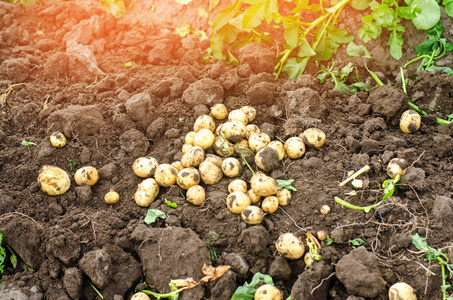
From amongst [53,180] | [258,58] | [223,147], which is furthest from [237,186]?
[258,58]

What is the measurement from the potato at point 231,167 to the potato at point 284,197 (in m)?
0.45

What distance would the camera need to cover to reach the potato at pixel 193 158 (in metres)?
3.17

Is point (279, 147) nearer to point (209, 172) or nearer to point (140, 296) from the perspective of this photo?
point (209, 172)

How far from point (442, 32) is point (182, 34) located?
9.47ft

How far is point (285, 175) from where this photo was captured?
309 cm

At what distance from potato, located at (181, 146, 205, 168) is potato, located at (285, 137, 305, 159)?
29.6 inches

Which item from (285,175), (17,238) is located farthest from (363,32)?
(17,238)

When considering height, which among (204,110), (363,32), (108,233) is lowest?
(108,233)

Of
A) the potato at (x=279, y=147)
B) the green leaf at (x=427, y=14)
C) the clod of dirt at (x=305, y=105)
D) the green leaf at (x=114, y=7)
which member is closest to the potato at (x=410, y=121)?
the clod of dirt at (x=305, y=105)

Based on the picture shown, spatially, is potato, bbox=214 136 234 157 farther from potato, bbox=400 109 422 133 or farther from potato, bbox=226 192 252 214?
potato, bbox=400 109 422 133

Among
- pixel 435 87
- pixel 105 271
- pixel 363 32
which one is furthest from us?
pixel 363 32

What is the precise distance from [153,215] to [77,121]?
4.17 ft

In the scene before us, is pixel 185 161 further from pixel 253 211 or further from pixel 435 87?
pixel 435 87

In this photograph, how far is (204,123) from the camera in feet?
11.3
